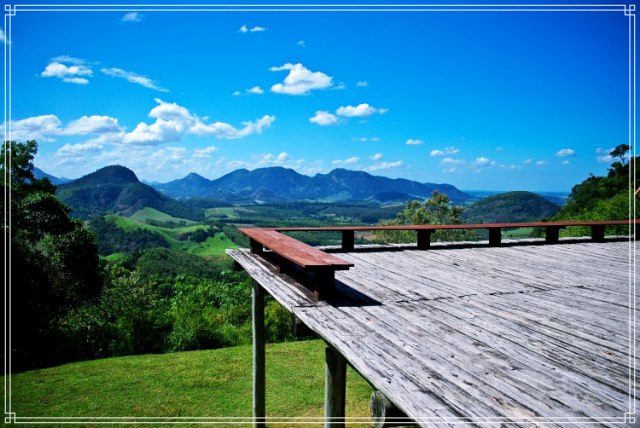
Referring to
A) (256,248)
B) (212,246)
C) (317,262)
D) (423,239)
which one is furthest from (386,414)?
(212,246)

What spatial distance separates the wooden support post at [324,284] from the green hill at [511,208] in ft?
333

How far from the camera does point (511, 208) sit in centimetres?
10738

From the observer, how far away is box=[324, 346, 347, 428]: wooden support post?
3816 mm

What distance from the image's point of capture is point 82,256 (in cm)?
2175

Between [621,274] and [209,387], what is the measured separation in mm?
8555

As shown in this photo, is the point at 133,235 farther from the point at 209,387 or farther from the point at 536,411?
the point at 536,411

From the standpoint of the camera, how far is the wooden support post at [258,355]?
654cm

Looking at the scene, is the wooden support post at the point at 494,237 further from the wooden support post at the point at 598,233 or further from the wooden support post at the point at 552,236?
the wooden support post at the point at 598,233

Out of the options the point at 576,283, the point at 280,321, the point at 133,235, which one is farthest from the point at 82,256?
the point at 133,235

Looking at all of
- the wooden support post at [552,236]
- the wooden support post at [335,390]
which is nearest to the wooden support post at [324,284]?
the wooden support post at [335,390]

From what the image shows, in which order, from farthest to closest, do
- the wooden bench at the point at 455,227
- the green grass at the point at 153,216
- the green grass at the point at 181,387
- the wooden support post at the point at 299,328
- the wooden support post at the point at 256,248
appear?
the green grass at the point at 153,216, the green grass at the point at 181,387, the wooden bench at the point at 455,227, the wooden support post at the point at 256,248, the wooden support post at the point at 299,328

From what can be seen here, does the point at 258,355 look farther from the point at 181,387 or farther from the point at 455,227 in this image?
the point at 181,387

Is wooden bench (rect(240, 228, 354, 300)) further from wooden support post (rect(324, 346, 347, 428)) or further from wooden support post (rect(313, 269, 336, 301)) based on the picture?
wooden support post (rect(324, 346, 347, 428))

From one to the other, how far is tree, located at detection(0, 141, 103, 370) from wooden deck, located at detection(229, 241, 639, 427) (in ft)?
43.0
